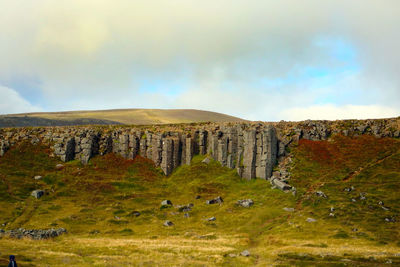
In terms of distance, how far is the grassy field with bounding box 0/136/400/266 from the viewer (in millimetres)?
47469

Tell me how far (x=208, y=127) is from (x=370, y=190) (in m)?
51.8

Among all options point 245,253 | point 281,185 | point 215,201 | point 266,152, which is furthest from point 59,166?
point 245,253

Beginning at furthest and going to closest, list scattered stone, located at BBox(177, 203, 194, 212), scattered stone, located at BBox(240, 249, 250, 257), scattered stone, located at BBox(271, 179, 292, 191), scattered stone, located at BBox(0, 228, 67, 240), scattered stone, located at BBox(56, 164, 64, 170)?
scattered stone, located at BBox(56, 164, 64, 170)
scattered stone, located at BBox(271, 179, 292, 191)
scattered stone, located at BBox(177, 203, 194, 212)
scattered stone, located at BBox(0, 228, 67, 240)
scattered stone, located at BBox(240, 249, 250, 257)

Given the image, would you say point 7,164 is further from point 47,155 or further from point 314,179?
point 314,179

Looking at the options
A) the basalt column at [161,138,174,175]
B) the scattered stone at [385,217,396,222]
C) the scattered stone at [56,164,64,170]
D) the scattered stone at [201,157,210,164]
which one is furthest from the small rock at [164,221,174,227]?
the scattered stone at [56,164,64,170]

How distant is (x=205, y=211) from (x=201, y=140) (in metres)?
33.8

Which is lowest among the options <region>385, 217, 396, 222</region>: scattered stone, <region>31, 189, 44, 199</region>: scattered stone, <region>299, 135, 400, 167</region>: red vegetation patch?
<region>31, 189, 44, 199</region>: scattered stone

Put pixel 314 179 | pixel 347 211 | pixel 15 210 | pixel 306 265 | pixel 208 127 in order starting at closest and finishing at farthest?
pixel 306 265
pixel 347 211
pixel 15 210
pixel 314 179
pixel 208 127

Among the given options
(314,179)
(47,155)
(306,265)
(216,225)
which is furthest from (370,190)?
(47,155)

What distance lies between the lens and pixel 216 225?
231 ft

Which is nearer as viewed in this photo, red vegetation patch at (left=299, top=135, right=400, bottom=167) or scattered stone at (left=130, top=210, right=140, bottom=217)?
scattered stone at (left=130, top=210, right=140, bottom=217)

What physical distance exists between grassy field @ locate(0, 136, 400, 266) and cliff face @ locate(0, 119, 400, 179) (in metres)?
3.06

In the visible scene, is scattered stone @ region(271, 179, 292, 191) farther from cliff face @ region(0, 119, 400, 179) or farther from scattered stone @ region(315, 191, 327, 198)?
scattered stone @ region(315, 191, 327, 198)

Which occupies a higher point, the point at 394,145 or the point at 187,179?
the point at 394,145
